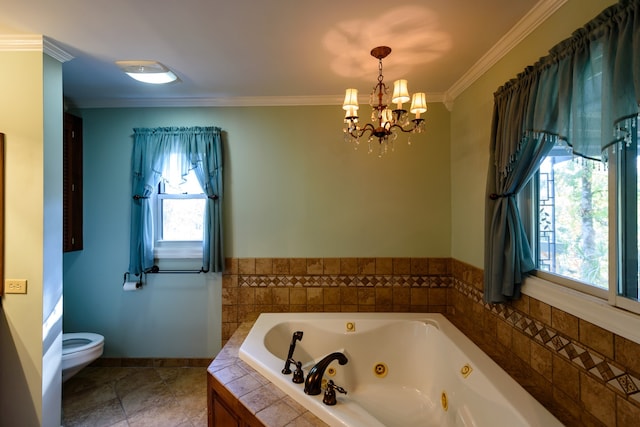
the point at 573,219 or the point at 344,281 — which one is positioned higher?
the point at 573,219

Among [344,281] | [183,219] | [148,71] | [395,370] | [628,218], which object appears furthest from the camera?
[183,219]

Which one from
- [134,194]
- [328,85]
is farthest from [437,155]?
[134,194]

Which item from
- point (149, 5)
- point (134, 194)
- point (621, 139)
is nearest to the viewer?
point (621, 139)

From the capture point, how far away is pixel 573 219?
1.54 metres

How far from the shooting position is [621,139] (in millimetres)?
1104

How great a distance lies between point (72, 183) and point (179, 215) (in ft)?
3.08

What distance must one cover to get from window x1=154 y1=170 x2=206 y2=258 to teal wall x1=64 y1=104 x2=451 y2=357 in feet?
0.93

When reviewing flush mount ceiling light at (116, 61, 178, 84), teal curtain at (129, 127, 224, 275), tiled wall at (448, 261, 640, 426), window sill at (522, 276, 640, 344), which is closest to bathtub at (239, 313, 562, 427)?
tiled wall at (448, 261, 640, 426)

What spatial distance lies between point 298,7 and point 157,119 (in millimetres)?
1939

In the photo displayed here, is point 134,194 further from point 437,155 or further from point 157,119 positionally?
point 437,155

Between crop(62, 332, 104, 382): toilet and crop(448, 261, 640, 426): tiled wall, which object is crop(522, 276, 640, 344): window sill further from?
crop(62, 332, 104, 382): toilet

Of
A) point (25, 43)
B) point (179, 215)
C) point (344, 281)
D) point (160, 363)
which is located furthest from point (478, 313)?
point (25, 43)

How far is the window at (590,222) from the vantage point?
3.92ft

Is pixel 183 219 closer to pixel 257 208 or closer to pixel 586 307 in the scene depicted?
pixel 257 208
